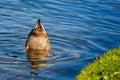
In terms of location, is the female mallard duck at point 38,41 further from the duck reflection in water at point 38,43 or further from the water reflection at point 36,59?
the water reflection at point 36,59

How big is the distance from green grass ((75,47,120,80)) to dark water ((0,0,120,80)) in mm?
1394

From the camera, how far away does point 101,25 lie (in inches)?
759

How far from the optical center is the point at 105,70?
10867 millimetres

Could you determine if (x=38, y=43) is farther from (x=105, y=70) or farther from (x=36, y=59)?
(x=105, y=70)

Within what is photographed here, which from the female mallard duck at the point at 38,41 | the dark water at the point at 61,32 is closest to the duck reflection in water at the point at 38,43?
the female mallard duck at the point at 38,41

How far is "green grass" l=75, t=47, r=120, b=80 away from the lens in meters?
10.4

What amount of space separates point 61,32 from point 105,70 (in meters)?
7.00

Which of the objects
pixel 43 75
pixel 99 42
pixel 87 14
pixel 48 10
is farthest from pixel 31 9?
pixel 43 75

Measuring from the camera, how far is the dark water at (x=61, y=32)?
13227 mm

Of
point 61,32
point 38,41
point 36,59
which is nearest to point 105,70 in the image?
point 36,59

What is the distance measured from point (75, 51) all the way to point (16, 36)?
2864mm

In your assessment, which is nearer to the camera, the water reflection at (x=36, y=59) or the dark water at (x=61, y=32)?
the dark water at (x=61, y=32)

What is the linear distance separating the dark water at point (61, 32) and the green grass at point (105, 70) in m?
1.39

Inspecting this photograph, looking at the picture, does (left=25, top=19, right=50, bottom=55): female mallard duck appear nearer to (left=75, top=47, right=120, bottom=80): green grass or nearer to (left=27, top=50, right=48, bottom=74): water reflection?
(left=27, top=50, right=48, bottom=74): water reflection
